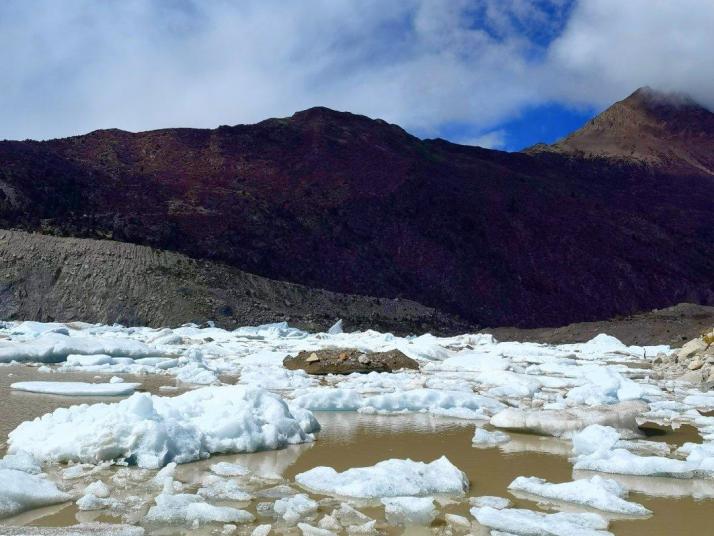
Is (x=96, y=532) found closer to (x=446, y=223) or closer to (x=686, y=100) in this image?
(x=446, y=223)

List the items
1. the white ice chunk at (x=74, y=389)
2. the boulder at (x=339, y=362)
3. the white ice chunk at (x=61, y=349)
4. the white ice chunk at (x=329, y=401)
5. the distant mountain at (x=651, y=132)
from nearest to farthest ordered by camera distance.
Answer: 1. the white ice chunk at (x=329, y=401)
2. the white ice chunk at (x=74, y=389)
3. the boulder at (x=339, y=362)
4. the white ice chunk at (x=61, y=349)
5. the distant mountain at (x=651, y=132)

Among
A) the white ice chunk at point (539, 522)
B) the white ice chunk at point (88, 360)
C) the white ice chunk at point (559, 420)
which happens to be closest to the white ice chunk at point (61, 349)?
the white ice chunk at point (88, 360)

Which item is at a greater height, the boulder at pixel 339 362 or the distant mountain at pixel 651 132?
the distant mountain at pixel 651 132

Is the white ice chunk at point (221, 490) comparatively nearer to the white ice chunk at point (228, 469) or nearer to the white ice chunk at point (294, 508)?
the white ice chunk at point (228, 469)

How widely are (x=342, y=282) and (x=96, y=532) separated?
1392 inches

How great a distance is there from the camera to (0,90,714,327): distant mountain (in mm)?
38031

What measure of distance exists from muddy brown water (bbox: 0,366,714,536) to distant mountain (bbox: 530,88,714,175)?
60.7m

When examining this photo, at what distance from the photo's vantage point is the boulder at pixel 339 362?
13.1 meters

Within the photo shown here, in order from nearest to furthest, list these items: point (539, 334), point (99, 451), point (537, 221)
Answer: point (99, 451) < point (539, 334) < point (537, 221)

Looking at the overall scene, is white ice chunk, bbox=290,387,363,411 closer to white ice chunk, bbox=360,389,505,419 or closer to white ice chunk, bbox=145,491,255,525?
white ice chunk, bbox=360,389,505,419

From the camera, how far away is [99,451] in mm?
5258

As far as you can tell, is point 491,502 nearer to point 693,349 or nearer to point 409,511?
point 409,511

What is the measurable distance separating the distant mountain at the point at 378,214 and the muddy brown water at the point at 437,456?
26.1 m

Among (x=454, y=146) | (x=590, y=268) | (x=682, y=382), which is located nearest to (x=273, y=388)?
(x=682, y=382)
